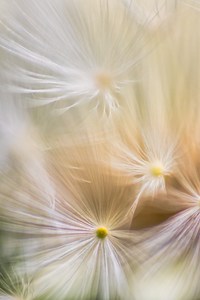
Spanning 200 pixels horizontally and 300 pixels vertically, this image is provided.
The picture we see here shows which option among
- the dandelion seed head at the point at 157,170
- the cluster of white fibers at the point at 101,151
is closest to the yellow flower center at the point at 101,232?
the cluster of white fibers at the point at 101,151

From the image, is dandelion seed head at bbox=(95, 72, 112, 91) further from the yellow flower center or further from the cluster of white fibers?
the yellow flower center

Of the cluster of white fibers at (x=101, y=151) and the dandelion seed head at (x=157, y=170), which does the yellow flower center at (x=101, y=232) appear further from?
the dandelion seed head at (x=157, y=170)

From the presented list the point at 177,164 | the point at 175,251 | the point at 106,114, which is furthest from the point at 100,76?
the point at 175,251

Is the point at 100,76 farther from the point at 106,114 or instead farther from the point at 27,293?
the point at 27,293

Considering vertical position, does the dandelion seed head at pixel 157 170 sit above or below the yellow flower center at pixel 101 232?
above

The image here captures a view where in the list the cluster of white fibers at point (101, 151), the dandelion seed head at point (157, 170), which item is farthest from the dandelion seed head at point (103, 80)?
the dandelion seed head at point (157, 170)

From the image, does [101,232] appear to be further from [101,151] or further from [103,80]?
[103,80]

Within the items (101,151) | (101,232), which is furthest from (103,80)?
(101,232)

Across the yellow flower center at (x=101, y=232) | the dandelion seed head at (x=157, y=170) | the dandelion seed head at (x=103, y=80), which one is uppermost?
the dandelion seed head at (x=103, y=80)
